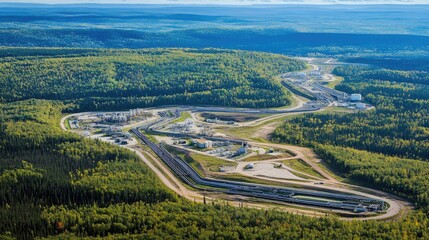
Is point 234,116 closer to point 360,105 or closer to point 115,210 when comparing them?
point 360,105

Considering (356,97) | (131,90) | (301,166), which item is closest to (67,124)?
(131,90)

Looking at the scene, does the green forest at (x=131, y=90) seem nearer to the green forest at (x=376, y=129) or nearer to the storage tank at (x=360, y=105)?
the storage tank at (x=360, y=105)

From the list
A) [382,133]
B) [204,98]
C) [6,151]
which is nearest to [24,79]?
[204,98]

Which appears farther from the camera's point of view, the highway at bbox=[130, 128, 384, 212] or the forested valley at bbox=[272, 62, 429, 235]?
the forested valley at bbox=[272, 62, 429, 235]

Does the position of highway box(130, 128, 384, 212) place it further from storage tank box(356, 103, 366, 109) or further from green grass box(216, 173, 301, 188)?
storage tank box(356, 103, 366, 109)

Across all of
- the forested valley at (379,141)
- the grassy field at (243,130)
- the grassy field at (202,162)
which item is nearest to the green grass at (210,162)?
the grassy field at (202,162)

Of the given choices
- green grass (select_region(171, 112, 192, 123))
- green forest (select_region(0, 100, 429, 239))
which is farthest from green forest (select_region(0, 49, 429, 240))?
green grass (select_region(171, 112, 192, 123))
